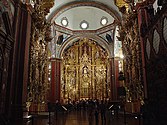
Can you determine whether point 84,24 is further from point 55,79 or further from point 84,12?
point 55,79

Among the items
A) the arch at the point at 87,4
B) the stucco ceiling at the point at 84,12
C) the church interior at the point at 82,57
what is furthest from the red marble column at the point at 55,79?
the arch at the point at 87,4

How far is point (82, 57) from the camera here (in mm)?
29766

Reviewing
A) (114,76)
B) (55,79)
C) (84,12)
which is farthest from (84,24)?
(55,79)

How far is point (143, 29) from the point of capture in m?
10.1

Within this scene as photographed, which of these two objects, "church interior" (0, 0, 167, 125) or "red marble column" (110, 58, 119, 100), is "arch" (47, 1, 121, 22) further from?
"red marble column" (110, 58, 119, 100)

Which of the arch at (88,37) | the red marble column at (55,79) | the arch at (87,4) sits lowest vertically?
the red marble column at (55,79)

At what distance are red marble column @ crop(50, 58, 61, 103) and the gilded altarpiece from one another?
212 centimetres

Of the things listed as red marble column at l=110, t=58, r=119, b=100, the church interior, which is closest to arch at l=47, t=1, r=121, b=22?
the church interior

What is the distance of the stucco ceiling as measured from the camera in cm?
2079

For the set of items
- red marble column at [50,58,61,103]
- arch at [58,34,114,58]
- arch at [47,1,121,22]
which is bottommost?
red marble column at [50,58,61,103]

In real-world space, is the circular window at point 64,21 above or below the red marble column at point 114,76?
above

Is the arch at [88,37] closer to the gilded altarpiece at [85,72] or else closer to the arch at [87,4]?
the gilded altarpiece at [85,72]

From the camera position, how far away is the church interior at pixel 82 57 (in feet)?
27.2

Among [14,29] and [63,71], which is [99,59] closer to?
[63,71]
